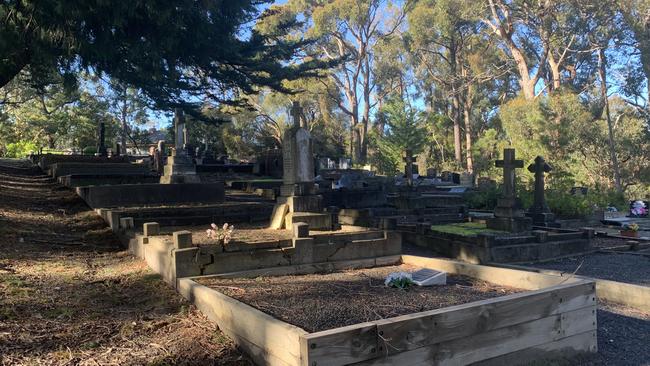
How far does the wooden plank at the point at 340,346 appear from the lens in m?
2.91

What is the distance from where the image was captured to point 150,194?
36.4 ft

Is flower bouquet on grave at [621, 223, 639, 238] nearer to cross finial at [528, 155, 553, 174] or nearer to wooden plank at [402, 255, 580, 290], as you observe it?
cross finial at [528, 155, 553, 174]

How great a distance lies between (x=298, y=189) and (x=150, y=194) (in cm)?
433

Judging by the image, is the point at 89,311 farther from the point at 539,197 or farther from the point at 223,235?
the point at 539,197

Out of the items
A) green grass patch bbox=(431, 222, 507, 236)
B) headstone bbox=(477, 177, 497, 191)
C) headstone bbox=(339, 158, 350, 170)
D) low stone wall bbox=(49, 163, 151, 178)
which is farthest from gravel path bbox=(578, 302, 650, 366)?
headstone bbox=(339, 158, 350, 170)

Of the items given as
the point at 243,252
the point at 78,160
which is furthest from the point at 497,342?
the point at 78,160

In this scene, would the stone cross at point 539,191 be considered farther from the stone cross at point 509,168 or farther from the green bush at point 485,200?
the green bush at point 485,200

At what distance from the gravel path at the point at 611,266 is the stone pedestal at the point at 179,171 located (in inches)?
352

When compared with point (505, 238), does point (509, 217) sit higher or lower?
higher

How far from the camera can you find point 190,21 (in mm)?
10492

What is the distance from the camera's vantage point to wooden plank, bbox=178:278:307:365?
3.12 metres

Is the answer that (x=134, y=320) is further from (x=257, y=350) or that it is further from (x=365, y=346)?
(x=365, y=346)

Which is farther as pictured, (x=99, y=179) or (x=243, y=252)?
(x=99, y=179)

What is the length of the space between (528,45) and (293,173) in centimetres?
3468
